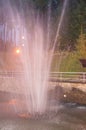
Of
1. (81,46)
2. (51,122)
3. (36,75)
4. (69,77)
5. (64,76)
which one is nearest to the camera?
(51,122)

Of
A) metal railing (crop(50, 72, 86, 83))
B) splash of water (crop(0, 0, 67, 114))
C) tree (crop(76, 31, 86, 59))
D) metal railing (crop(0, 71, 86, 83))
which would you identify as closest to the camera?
splash of water (crop(0, 0, 67, 114))

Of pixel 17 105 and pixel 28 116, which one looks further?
pixel 17 105

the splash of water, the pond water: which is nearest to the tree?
the splash of water

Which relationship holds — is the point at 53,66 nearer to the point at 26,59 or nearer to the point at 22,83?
the point at 26,59

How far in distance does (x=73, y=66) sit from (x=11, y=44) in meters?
18.9

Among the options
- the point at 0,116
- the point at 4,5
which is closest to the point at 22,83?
the point at 0,116

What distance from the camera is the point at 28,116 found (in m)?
16.5

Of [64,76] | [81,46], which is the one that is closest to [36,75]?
[64,76]

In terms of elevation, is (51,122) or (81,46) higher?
(81,46)

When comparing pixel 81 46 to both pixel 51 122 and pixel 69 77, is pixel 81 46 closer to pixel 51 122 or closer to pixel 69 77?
pixel 69 77

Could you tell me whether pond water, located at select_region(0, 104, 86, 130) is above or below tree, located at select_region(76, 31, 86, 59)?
below

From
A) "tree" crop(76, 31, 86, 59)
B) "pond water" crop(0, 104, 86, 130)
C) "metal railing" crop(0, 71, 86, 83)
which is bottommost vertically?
"pond water" crop(0, 104, 86, 130)

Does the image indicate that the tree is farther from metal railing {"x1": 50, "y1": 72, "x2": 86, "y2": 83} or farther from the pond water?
the pond water

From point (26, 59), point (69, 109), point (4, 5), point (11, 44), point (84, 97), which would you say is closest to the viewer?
point (69, 109)
